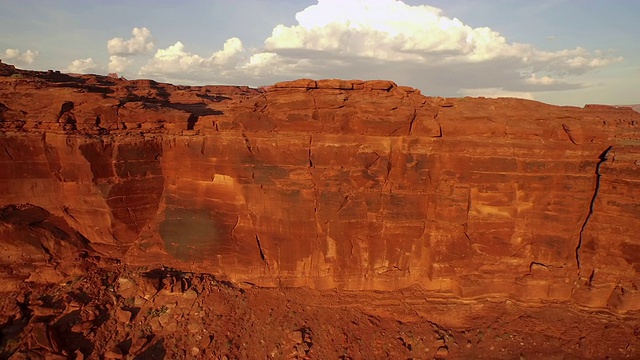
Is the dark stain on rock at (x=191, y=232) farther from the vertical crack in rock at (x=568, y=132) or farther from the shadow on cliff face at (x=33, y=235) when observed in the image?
the vertical crack in rock at (x=568, y=132)

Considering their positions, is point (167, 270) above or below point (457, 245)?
below

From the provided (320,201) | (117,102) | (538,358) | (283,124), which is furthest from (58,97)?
(538,358)

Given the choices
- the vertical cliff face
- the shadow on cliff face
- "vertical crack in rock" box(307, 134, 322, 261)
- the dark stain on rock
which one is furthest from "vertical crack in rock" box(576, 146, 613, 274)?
the shadow on cliff face

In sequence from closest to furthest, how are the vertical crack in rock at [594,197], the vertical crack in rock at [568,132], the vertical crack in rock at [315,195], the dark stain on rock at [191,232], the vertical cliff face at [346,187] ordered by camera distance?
the vertical crack in rock at [594,197]
the vertical crack in rock at [568,132]
the vertical cliff face at [346,187]
the vertical crack in rock at [315,195]
the dark stain on rock at [191,232]

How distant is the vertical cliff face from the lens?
12086 millimetres

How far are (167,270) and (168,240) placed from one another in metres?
1.12

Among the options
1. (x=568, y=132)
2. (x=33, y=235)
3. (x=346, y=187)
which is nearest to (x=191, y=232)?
(x=33, y=235)

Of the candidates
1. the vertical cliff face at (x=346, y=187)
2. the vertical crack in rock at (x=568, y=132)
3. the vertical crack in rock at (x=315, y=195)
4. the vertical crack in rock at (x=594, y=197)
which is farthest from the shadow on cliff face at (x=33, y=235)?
the vertical crack in rock at (x=594, y=197)

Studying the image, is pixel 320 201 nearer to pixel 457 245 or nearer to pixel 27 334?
pixel 457 245

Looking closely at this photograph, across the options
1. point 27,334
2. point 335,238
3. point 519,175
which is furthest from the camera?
point 335,238

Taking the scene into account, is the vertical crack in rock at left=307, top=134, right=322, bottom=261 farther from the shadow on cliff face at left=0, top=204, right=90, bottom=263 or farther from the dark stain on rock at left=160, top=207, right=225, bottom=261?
the shadow on cliff face at left=0, top=204, right=90, bottom=263

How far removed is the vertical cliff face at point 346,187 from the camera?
1209cm

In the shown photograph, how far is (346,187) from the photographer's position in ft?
41.8

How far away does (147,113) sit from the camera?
13.1 meters
